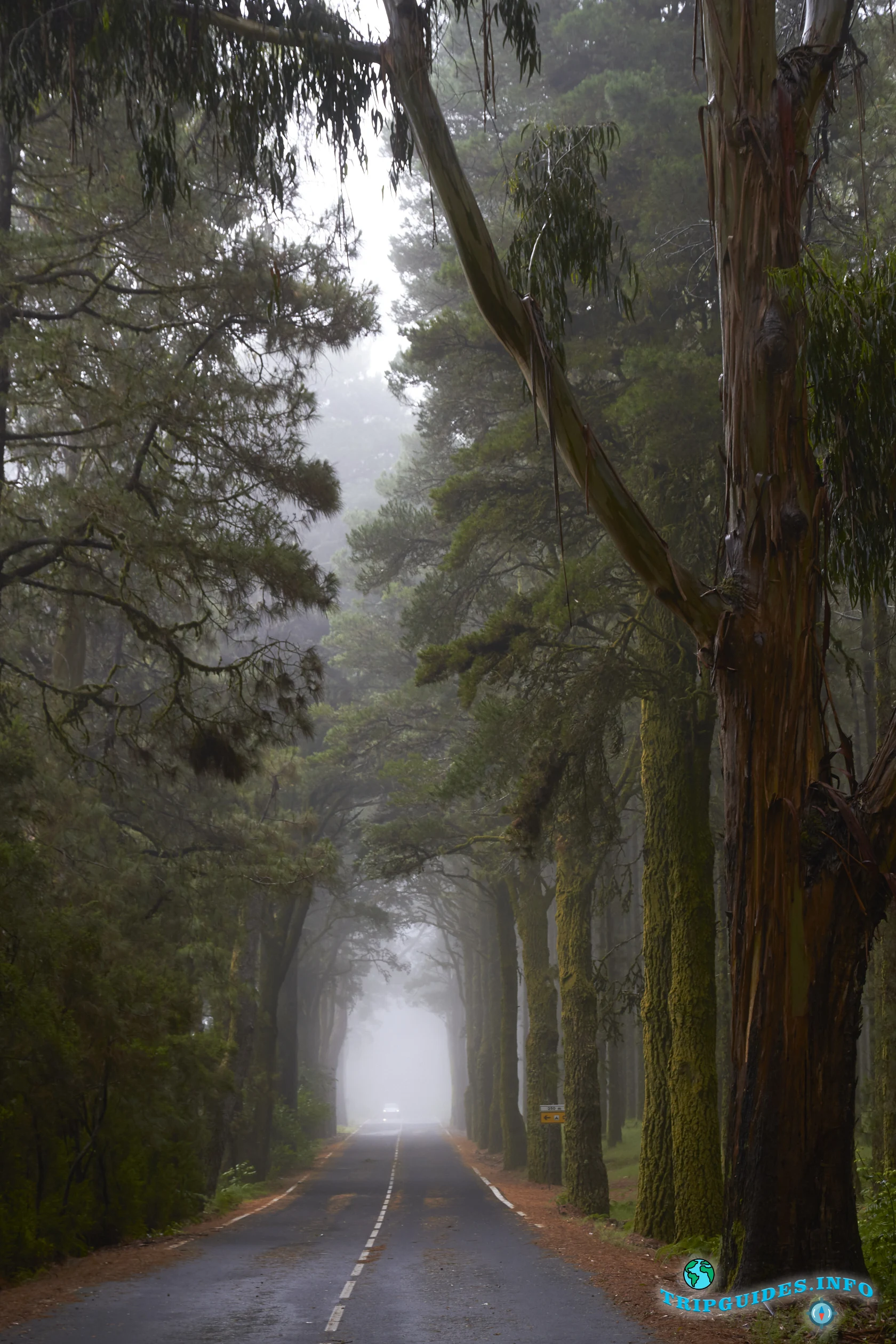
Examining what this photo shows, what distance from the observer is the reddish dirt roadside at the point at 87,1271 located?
10430mm

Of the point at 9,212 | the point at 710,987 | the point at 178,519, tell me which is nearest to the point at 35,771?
the point at 178,519

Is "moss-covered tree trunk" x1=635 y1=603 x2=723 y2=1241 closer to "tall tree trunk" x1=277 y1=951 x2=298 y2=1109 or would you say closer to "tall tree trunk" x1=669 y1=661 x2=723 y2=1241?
"tall tree trunk" x1=669 y1=661 x2=723 y2=1241

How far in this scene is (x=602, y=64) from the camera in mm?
20266

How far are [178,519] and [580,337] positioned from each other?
6.78 metres

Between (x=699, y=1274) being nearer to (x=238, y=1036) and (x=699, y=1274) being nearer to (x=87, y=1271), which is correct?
(x=87, y=1271)

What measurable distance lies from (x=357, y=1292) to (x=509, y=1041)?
21.2 meters

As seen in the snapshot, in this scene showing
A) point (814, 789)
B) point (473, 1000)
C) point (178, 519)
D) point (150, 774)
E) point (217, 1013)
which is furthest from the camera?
point (473, 1000)

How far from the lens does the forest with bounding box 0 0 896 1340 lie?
7.87m

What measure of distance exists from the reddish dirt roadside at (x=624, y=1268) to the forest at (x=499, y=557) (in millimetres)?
644

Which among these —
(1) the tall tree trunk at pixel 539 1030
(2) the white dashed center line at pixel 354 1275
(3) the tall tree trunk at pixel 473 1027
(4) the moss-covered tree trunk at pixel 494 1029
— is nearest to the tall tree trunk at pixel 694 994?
(2) the white dashed center line at pixel 354 1275

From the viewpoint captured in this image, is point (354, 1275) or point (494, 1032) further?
point (494, 1032)

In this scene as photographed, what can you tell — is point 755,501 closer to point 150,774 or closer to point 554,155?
point 554,155

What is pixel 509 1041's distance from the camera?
32219mm

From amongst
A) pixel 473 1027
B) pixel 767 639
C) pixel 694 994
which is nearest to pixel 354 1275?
pixel 694 994
